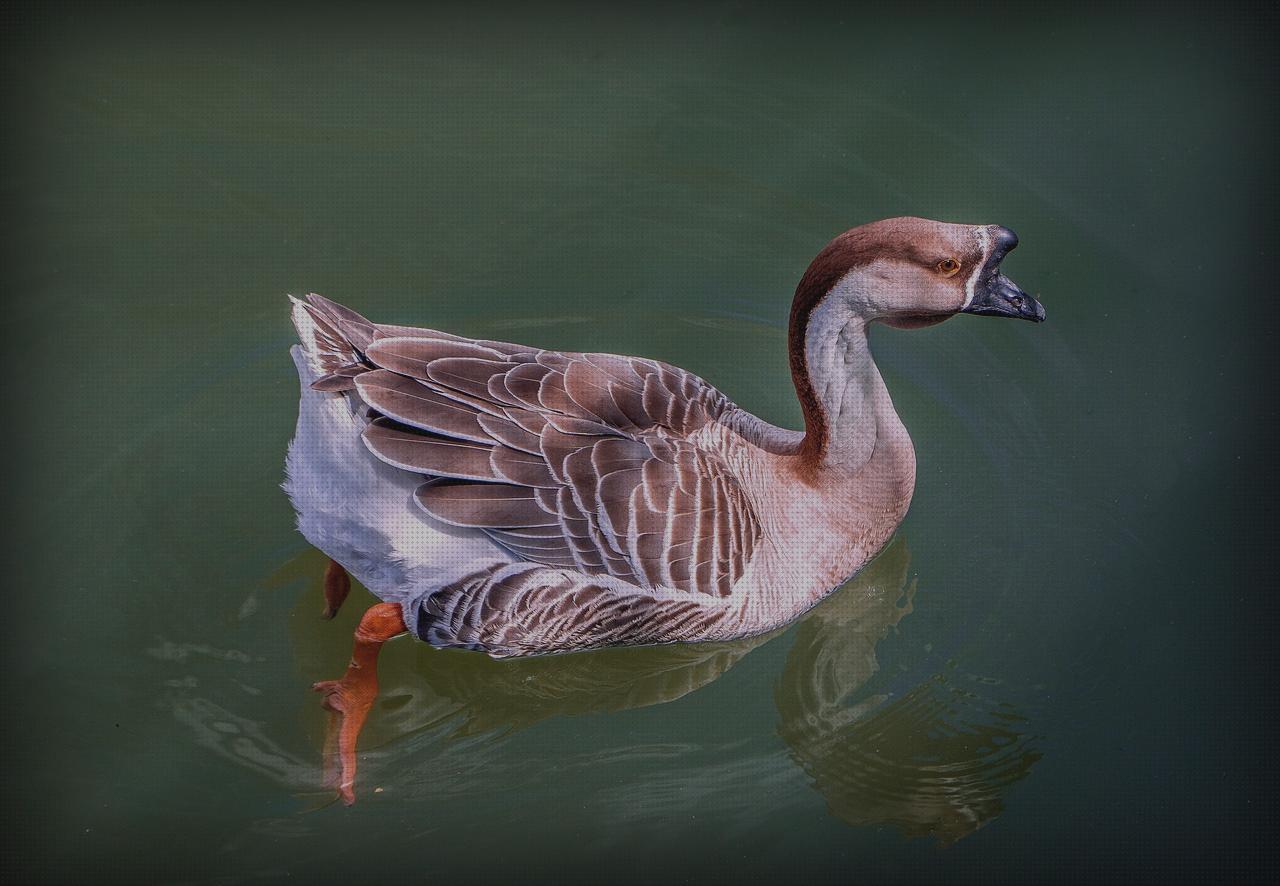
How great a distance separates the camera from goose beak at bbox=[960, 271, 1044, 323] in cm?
445

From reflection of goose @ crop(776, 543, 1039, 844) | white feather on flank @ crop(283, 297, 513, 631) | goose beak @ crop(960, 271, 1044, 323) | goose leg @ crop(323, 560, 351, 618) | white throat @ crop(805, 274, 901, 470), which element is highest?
goose beak @ crop(960, 271, 1044, 323)

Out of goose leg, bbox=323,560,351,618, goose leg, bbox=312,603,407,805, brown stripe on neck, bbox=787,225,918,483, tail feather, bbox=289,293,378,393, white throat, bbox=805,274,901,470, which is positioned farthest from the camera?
goose leg, bbox=323,560,351,618

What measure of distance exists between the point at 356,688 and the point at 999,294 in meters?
2.78

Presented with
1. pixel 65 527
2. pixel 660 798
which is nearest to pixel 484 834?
pixel 660 798

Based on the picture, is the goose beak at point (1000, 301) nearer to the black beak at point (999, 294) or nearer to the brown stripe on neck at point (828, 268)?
the black beak at point (999, 294)

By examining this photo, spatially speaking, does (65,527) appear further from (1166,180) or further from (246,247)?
(1166,180)

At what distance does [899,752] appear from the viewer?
15.8 feet

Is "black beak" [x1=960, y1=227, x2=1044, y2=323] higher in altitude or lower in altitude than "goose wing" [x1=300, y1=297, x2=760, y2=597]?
higher

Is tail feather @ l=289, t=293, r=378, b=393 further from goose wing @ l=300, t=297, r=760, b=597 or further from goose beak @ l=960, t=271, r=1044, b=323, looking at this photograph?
goose beak @ l=960, t=271, r=1044, b=323

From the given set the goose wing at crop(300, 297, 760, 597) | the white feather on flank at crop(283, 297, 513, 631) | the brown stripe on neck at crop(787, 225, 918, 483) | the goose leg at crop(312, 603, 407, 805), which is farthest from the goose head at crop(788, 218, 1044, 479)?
the goose leg at crop(312, 603, 407, 805)

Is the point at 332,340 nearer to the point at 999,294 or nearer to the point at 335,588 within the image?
the point at 335,588

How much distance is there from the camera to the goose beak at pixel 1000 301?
445cm

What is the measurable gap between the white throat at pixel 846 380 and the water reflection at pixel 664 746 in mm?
884

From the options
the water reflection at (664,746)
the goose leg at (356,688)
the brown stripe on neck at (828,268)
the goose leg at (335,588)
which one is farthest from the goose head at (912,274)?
the goose leg at (335,588)
